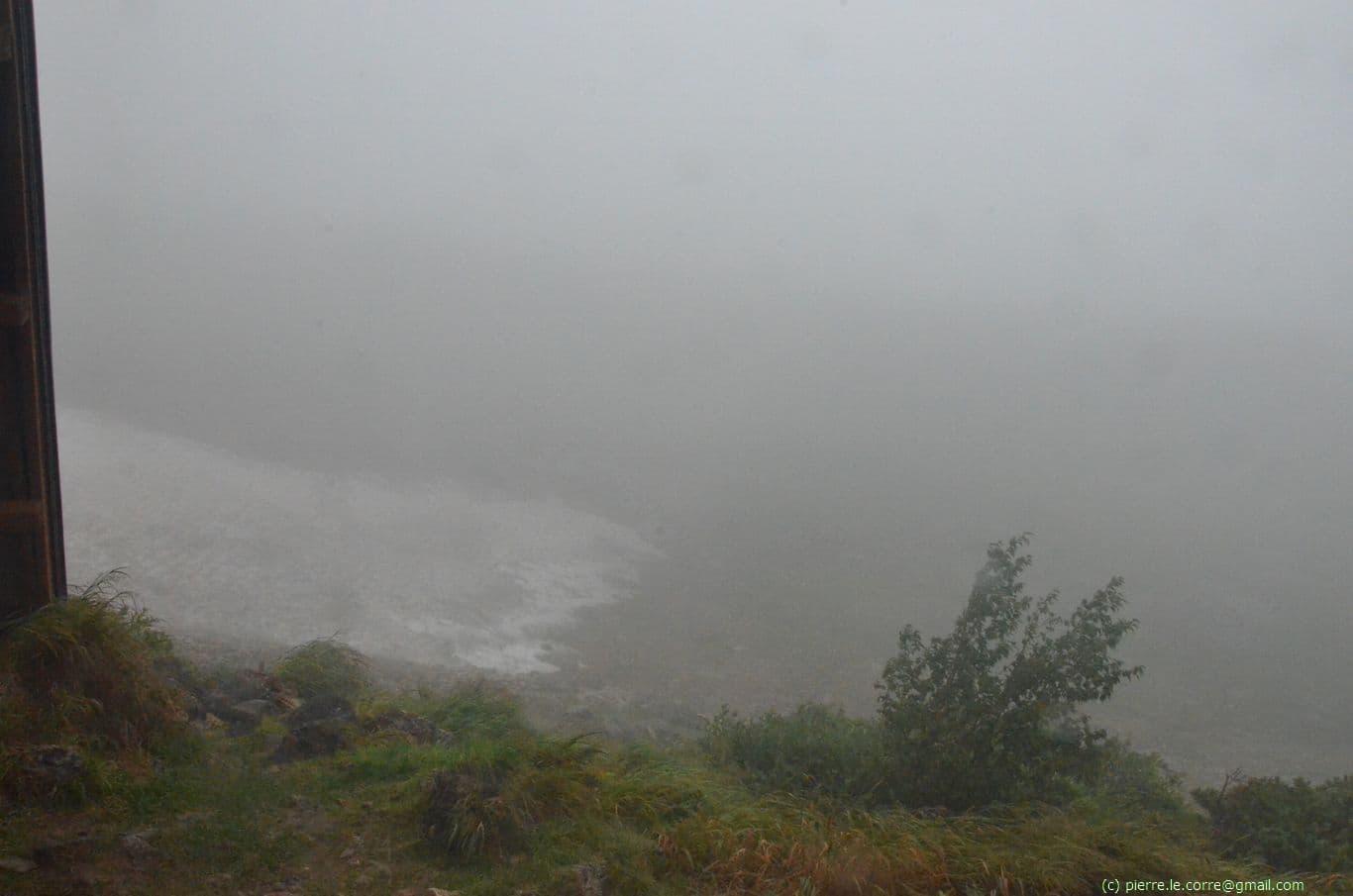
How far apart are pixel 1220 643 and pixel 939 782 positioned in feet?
73.5

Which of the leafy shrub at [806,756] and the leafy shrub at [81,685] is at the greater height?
the leafy shrub at [81,685]

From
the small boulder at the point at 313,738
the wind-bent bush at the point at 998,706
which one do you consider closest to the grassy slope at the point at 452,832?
the small boulder at the point at 313,738

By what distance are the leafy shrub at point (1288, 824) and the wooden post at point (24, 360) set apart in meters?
9.72

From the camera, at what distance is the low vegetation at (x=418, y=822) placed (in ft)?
16.3

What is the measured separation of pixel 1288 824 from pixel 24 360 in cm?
1094

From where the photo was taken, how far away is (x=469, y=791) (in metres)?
5.56

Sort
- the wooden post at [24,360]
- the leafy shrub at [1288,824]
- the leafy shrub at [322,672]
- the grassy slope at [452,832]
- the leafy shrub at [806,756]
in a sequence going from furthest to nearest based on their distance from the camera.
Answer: the leafy shrub at [322,672] < the leafy shrub at [806,756] < the leafy shrub at [1288,824] < the wooden post at [24,360] < the grassy slope at [452,832]

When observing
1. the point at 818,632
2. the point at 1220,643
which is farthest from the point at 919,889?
the point at 1220,643

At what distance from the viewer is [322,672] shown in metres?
9.89

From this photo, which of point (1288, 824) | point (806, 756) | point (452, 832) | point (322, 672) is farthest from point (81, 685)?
point (1288, 824)

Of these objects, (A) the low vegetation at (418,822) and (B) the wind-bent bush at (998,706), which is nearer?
(A) the low vegetation at (418,822)

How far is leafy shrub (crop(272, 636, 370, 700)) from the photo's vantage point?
941 cm

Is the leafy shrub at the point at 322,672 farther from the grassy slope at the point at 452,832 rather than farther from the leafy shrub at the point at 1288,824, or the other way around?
the leafy shrub at the point at 1288,824

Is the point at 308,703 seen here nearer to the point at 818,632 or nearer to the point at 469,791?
the point at 469,791
